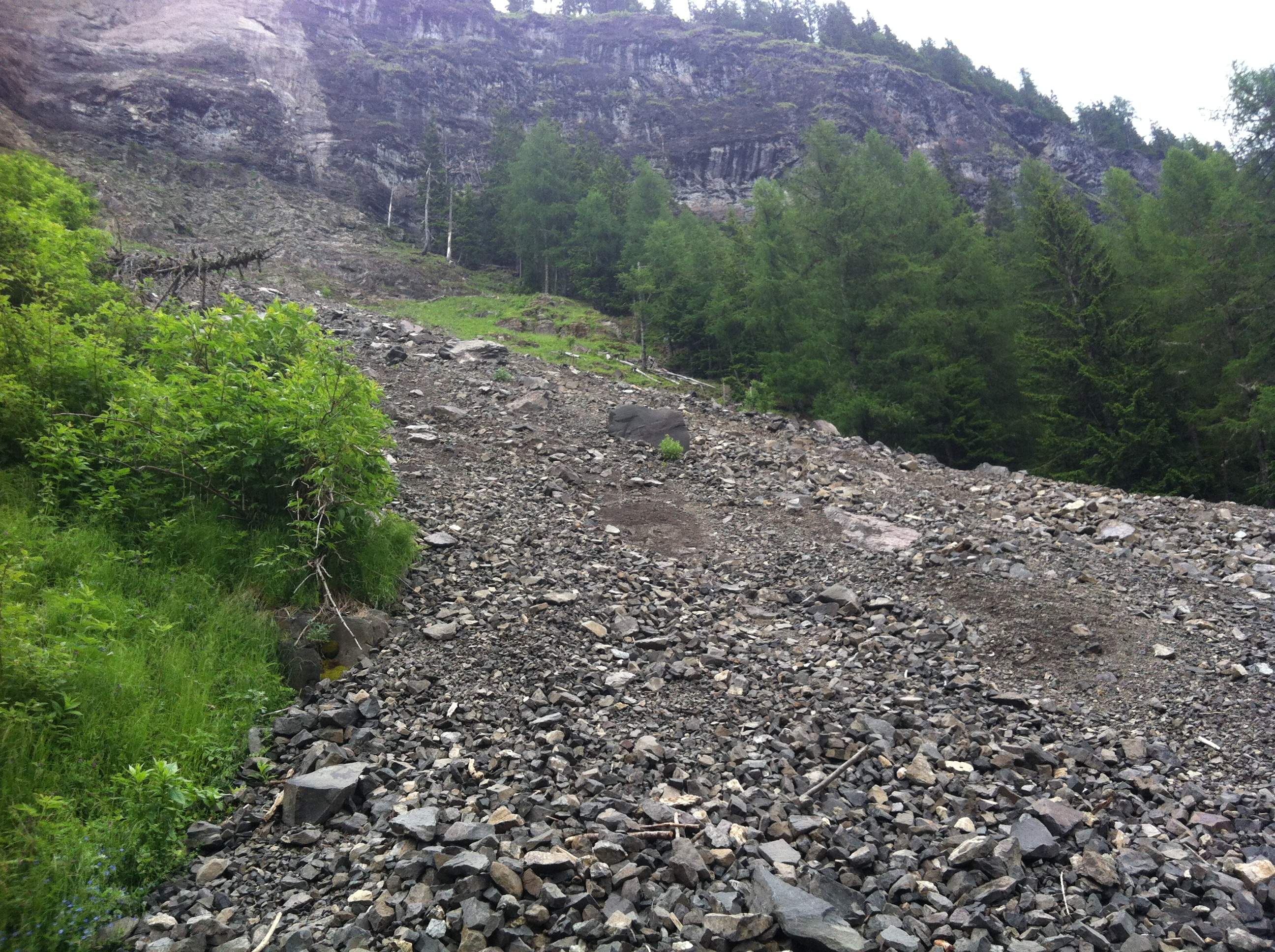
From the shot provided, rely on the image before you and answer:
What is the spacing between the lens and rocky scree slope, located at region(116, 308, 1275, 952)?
12.5 ft

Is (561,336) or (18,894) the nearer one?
(18,894)

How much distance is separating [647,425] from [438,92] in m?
76.8

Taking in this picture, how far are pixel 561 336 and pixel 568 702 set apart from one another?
26.3 metres

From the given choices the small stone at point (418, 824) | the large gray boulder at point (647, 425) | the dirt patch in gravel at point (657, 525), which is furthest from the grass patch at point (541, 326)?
the small stone at point (418, 824)

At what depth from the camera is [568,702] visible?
5836 millimetres

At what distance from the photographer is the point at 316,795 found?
14.7 ft

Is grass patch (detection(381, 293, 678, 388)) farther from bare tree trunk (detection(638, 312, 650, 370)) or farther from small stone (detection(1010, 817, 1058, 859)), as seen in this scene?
small stone (detection(1010, 817, 1058, 859))

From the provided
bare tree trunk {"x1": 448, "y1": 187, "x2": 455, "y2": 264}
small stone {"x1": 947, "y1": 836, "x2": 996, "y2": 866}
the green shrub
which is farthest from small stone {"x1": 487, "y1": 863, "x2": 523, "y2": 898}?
bare tree trunk {"x1": 448, "y1": 187, "x2": 455, "y2": 264}

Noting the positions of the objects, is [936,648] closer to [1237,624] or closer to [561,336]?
[1237,624]

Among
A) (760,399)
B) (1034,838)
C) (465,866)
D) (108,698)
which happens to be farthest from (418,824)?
(760,399)

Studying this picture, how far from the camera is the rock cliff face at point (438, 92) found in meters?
49.3

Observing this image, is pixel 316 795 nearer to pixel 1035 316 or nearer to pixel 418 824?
pixel 418 824

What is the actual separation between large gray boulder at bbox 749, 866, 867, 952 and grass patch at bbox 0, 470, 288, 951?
11.4 ft

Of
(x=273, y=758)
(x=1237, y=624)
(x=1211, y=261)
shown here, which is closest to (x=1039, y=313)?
(x=1211, y=261)
